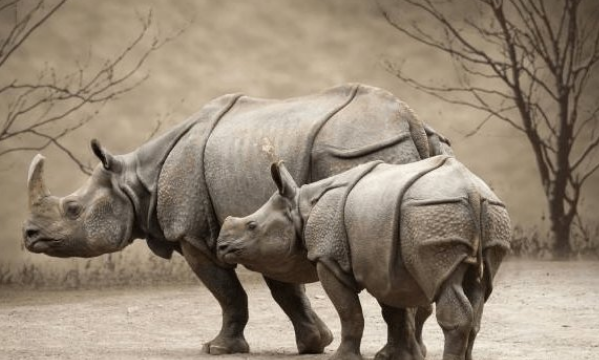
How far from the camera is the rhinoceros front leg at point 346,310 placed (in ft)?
25.0

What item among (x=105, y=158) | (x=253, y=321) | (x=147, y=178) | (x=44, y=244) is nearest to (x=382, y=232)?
(x=147, y=178)

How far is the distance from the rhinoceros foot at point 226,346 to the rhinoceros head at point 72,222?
0.99m

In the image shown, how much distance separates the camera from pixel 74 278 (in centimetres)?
1419

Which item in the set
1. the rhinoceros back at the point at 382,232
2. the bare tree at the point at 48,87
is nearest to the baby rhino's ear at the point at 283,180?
the rhinoceros back at the point at 382,232

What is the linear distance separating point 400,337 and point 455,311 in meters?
1.10

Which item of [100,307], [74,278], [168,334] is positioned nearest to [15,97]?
[74,278]

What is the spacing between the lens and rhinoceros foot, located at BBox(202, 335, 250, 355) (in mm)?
9008

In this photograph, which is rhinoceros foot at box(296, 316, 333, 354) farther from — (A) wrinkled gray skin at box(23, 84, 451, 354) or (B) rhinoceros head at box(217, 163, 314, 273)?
(B) rhinoceros head at box(217, 163, 314, 273)

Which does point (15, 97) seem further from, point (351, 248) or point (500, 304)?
point (351, 248)

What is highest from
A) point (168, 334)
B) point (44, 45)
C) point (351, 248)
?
point (44, 45)

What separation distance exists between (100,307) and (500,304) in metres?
3.75

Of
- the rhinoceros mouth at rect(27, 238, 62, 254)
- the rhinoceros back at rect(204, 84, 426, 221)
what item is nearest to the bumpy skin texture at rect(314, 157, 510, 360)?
the rhinoceros back at rect(204, 84, 426, 221)

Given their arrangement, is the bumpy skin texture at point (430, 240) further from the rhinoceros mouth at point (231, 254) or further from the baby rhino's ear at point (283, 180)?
the rhinoceros mouth at point (231, 254)

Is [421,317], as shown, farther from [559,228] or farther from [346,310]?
[559,228]
